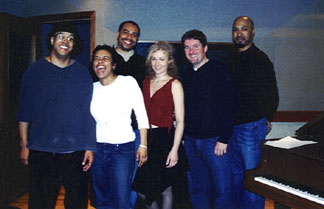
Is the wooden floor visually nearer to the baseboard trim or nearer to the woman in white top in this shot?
the baseboard trim

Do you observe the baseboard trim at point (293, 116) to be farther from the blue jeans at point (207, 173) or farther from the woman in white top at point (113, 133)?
the woman in white top at point (113, 133)

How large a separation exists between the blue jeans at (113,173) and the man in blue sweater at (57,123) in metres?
0.08

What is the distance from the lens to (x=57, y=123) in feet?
5.40

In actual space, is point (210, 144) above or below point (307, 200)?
above

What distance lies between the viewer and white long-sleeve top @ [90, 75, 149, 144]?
67.1 inches

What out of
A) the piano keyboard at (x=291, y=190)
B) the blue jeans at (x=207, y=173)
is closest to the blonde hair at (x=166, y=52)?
the blue jeans at (x=207, y=173)

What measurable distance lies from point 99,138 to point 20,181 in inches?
74.5

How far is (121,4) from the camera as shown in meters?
3.25

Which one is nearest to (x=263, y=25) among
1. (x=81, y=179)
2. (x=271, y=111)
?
(x=271, y=111)

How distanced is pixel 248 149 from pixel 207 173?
39cm

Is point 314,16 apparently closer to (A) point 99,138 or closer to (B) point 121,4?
(B) point 121,4

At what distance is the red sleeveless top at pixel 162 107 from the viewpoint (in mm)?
1827

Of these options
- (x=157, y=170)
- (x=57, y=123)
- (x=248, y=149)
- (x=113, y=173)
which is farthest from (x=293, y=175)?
(x=57, y=123)

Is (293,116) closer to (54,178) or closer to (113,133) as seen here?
(113,133)
